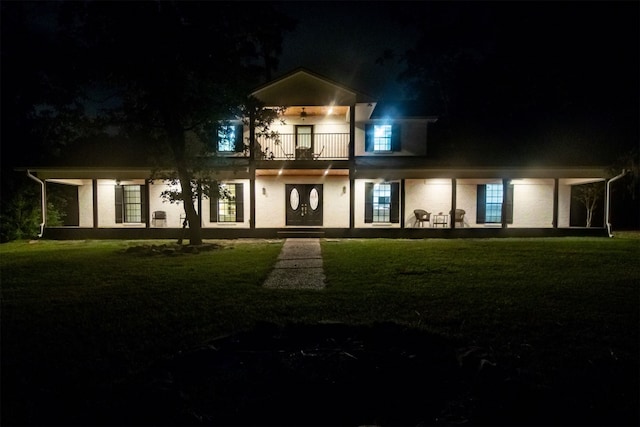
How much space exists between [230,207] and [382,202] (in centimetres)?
654

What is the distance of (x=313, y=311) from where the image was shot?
5484 millimetres

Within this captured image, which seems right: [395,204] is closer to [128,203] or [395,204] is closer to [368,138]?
[368,138]

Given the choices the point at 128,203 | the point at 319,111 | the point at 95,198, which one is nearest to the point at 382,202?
the point at 319,111

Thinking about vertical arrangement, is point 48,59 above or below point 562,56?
below

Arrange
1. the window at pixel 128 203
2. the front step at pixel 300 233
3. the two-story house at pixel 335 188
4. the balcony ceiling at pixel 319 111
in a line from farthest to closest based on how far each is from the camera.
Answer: the window at pixel 128 203, the balcony ceiling at pixel 319 111, the two-story house at pixel 335 188, the front step at pixel 300 233

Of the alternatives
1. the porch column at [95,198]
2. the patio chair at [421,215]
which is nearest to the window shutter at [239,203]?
the porch column at [95,198]

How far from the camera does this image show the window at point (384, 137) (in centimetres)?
1697

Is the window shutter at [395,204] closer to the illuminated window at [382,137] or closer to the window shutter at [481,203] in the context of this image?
the illuminated window at [382,137]

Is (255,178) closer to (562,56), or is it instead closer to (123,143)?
(123,143)

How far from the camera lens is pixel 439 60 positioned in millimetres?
30031

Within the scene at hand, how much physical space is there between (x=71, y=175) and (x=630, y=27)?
81.0ft

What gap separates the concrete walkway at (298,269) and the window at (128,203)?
26.5 feet

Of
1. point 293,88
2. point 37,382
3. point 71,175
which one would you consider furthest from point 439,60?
point 37,382

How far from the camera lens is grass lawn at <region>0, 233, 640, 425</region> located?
351 centimetres
